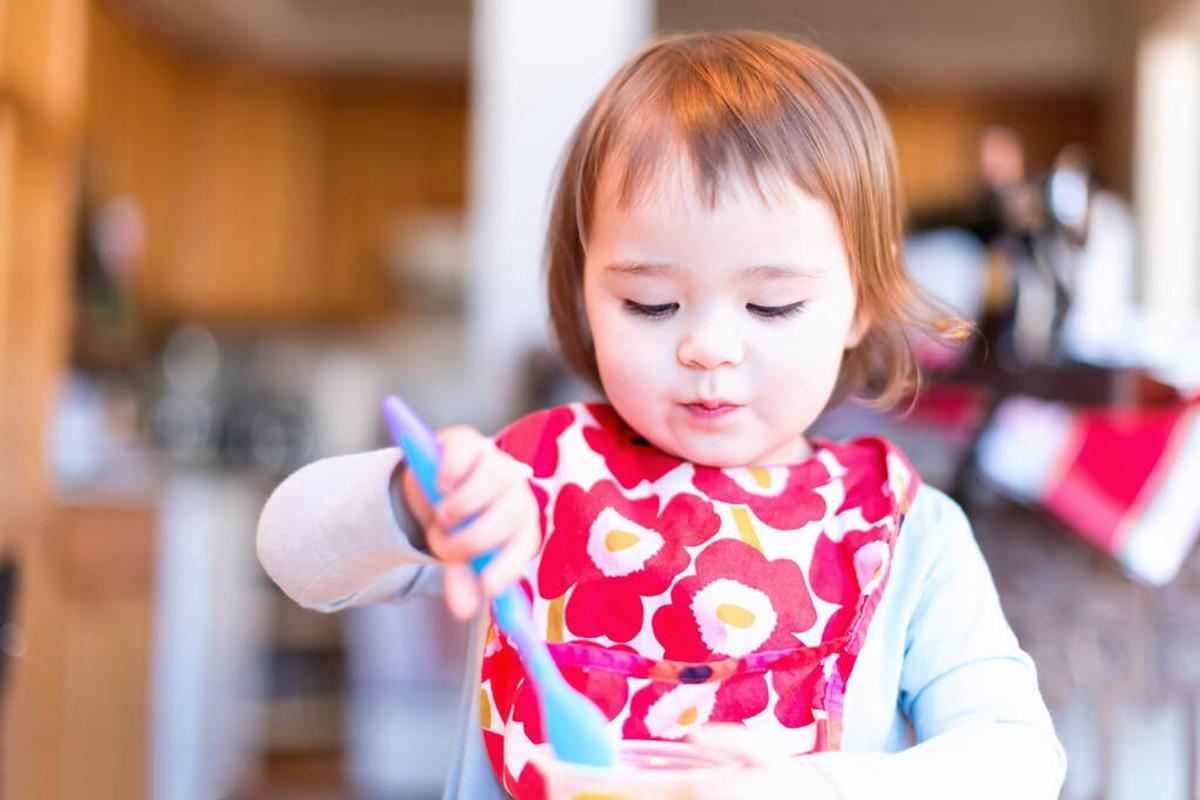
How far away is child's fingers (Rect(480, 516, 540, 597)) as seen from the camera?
540mm

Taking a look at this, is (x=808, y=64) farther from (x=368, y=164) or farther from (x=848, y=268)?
(x=368, y=164)

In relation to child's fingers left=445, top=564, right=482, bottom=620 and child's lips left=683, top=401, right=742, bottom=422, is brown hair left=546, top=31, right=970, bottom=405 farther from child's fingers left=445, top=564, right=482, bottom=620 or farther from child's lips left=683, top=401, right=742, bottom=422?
child's fingers left=445, top=564, right=482, bottom=620

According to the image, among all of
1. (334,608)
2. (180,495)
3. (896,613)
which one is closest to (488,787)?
(334,608)

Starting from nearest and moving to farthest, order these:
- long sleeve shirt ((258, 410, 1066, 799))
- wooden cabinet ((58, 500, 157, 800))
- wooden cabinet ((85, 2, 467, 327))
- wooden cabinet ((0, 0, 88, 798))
→ 1. long sleeve shirt ((258, 410, 1066, 799))
2. wooden cabinet ((0, 0, 88, 798))
3. wooden cabinet ((58, 500, 157, 800))
4. wooden cabinet ((85, 2, 467, 327))

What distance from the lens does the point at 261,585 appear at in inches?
152

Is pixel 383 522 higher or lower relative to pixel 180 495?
higher

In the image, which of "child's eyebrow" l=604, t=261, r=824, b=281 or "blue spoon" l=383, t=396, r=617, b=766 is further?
"child's eyebrow" l=604, t=261, r=824, b=281

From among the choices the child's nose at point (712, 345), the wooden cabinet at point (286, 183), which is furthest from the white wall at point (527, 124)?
the wooden cabinet at point (286, 183)

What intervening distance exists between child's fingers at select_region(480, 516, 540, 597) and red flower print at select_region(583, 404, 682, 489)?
0.14 m

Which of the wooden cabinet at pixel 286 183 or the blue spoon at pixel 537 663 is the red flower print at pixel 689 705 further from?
the wooden cabinet at pixel 286 183

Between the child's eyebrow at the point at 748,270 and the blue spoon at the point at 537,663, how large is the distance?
0.48 ft

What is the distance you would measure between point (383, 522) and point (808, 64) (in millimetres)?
321

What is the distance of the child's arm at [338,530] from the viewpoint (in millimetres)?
638

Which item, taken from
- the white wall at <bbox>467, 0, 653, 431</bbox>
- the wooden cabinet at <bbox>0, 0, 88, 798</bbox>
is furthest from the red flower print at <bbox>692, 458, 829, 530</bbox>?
the white wall at <bbox>467, 0, 653, 431</bbox>
